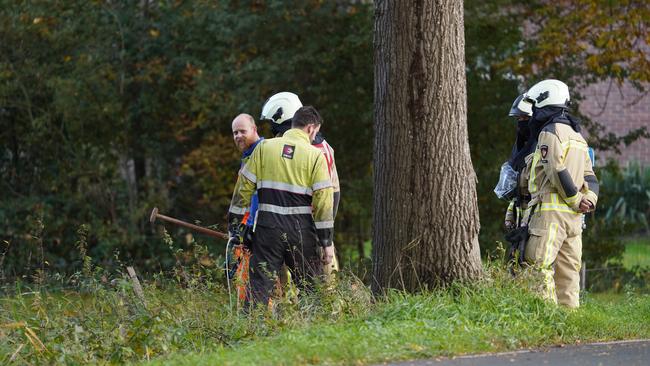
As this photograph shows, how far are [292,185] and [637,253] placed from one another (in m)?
9.73

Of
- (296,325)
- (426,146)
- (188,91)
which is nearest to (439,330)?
(296,325)

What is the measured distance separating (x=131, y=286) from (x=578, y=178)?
3603 millimetres

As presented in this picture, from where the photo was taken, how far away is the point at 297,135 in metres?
9.05

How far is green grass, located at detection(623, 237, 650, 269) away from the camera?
1697 cm

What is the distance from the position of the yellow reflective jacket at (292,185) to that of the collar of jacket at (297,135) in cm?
1

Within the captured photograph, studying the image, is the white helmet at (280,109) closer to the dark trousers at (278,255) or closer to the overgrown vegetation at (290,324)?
the dark trousers at (278,255)

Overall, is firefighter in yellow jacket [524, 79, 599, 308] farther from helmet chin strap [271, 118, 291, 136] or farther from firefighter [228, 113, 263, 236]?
firefighter [228, 113, 263, 236]

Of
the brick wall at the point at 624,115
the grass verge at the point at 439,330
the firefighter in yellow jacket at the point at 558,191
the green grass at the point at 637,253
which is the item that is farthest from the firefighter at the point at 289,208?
the brick wall at the point at 624,115

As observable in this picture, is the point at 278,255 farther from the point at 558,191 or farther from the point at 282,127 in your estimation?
the point at 558,191

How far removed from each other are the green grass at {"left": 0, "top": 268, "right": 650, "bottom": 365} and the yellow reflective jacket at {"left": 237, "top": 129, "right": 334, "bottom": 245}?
0.60 m

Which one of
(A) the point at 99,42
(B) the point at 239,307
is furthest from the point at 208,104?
(B) the point at 239,307

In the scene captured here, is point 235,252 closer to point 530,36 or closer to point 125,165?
point 530,36

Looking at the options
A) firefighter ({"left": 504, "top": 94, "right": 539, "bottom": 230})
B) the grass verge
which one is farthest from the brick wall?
the grass verge

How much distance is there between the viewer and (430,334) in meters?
7.61
